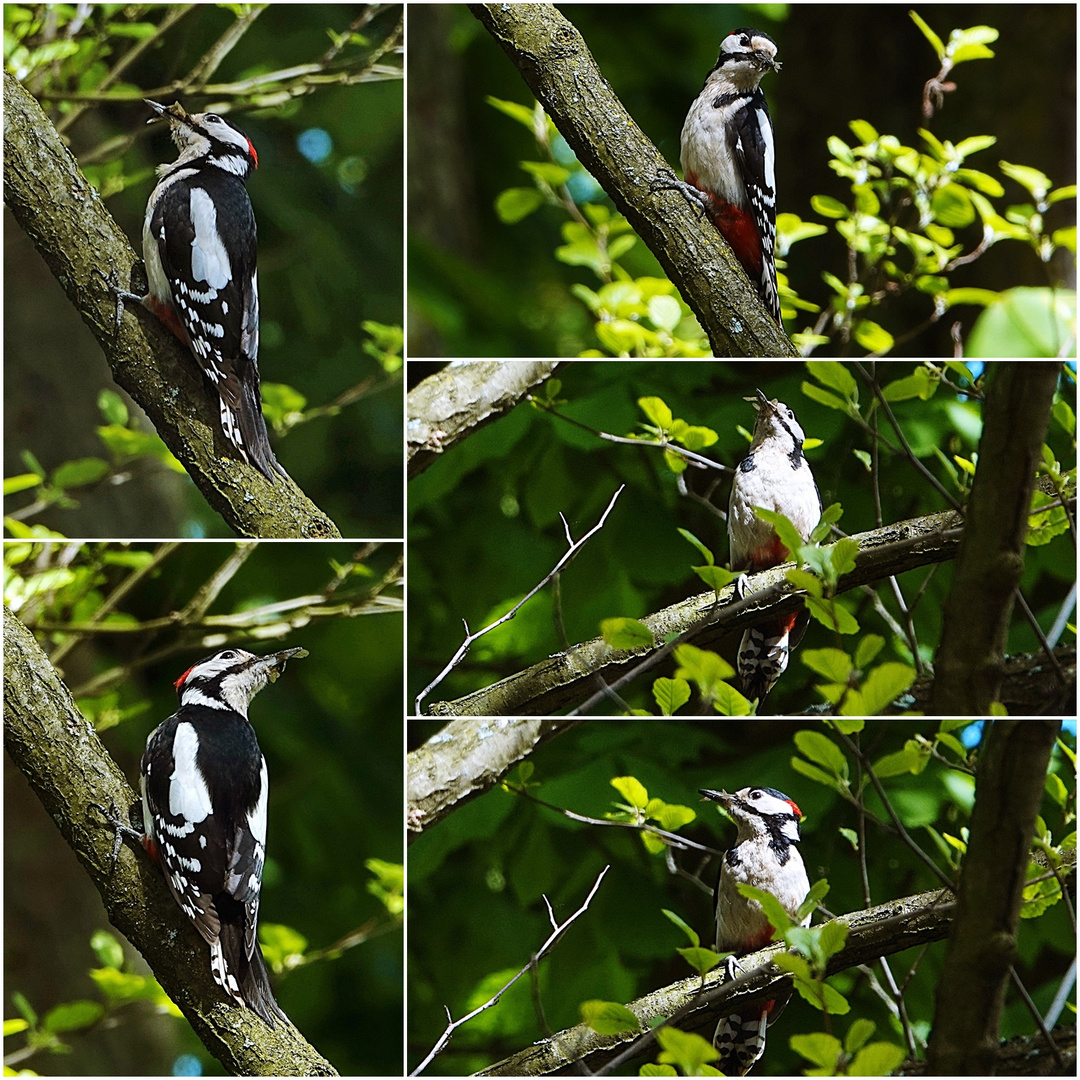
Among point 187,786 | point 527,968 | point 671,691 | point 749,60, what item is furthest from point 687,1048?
point 749,60

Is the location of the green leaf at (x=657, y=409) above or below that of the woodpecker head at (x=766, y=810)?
above

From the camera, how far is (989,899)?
4.22ft

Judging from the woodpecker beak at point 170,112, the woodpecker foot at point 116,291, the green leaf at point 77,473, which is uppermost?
the woodpecker beak at point 170,112

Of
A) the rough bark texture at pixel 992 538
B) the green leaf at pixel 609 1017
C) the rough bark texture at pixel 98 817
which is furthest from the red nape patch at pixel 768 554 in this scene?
the rough bark texture at pixel 98 817

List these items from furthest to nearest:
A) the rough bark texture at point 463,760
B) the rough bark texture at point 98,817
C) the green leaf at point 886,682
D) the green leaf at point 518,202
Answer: the green leaf at point 518,202 → the rough bark texture at point 463,760 → the rough bark texture at point 98,817 → the green leaf at point 886,682

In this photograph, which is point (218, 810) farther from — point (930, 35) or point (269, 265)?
point (930, 35)

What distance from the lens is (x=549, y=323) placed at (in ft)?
7.33

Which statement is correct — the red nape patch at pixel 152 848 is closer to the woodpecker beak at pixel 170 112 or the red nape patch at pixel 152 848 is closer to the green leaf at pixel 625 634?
the green leaf at pixel 625 634

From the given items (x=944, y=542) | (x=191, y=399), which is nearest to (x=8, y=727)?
(x=191, y=399)

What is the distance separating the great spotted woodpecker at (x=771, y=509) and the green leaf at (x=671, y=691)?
0.07 metres

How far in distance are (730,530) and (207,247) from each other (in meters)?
0.71

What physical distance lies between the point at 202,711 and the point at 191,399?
378mm

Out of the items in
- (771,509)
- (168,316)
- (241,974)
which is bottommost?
(241,974)

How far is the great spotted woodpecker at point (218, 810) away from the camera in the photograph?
4.01ft
